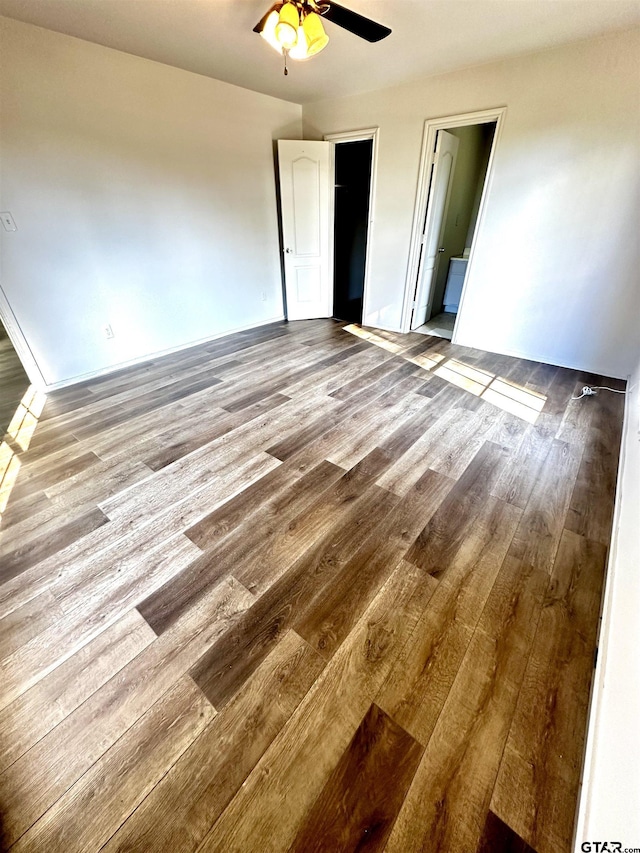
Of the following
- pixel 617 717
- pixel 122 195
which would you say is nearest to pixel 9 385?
pixel 122 195

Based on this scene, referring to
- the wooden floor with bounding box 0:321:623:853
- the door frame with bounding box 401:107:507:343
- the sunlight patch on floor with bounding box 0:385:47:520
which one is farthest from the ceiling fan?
the sunlight patch on floor with bounding box 0:385:47:520

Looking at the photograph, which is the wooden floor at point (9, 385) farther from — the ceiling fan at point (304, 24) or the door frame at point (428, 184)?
the door frame at point (428, 184)

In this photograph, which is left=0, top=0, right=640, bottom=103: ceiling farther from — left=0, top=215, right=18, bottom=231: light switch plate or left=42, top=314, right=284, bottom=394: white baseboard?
left=42, top=314, right=284, bottom=394: white baseboard

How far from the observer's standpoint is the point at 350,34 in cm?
240

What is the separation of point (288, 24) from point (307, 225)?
8.88 ft

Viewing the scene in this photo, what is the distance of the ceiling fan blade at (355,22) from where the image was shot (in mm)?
1725

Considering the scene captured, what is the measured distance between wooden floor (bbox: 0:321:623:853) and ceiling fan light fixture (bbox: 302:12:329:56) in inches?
83.8

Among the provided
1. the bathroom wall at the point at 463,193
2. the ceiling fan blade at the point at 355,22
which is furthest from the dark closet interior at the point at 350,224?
the ceiling fan blade at the point at 355,22

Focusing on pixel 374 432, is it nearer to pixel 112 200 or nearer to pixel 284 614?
pixel 284 614

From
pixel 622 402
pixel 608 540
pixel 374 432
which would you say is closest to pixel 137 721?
pixel 374 432

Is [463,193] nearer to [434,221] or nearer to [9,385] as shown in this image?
[434,221]

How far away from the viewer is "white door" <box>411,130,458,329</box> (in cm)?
350

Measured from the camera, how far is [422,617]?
128cm

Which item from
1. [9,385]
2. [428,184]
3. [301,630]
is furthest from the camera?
[428,184]
